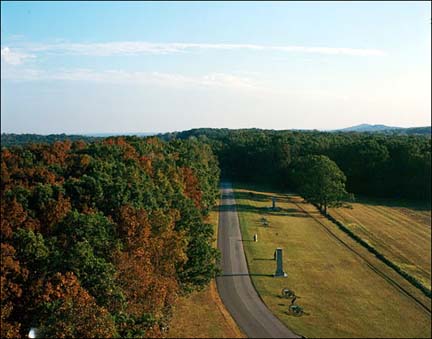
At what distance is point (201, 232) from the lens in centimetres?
3500

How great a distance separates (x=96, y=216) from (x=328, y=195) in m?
47.9

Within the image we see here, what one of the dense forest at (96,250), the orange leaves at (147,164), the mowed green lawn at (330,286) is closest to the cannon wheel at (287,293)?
the mowed green lawn at (330,286)

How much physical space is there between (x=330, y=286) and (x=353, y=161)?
59.7m

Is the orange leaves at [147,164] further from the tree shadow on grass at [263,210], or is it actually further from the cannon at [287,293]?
the tree shadow on grass at [263,210]

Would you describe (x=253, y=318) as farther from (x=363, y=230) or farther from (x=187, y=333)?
(x=363, y=230)

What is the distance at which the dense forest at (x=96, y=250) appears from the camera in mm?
18500

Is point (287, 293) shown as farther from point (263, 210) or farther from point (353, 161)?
point (353, 161)

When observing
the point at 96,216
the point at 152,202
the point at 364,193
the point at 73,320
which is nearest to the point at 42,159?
the point at 152,202

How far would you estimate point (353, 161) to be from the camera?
90.6 meters

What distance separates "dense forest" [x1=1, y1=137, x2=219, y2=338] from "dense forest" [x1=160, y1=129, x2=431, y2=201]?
54.0m

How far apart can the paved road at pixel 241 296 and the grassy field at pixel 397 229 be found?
569 inches

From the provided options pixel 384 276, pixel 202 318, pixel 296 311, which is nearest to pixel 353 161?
pixel 384 276

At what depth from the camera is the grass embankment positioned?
992 inches

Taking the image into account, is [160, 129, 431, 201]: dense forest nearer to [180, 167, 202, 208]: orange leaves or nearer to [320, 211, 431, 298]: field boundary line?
[320, 211, 431, 298]: field boundary line
